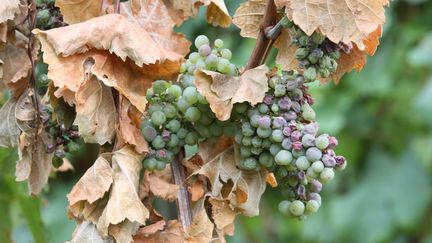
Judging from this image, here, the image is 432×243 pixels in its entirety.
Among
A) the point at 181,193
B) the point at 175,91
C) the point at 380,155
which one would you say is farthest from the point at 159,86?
the point at 380,155

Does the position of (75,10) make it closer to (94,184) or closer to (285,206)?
(94,184)

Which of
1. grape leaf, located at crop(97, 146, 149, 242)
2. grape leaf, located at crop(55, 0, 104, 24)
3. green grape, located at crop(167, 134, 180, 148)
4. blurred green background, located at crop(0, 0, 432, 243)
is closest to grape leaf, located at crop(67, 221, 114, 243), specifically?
grape leaf, located at crop(97, 146, 149, 242)

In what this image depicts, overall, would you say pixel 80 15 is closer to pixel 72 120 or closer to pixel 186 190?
pixel 72 120

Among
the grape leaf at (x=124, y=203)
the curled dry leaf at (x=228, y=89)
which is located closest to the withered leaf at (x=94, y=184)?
the grape leaf at (x=124, y=203)

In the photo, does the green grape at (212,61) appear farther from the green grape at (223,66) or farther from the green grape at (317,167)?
the green grape at (317,167)

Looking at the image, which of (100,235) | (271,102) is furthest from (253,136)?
(100,235)

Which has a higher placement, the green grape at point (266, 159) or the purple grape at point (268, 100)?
the purple grape at point (268, 100)
